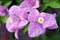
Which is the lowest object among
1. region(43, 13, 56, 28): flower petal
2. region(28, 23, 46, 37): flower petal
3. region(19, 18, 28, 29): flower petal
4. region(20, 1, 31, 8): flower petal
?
region(28, 23, 46, 37): flower petal

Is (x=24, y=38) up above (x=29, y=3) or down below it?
below

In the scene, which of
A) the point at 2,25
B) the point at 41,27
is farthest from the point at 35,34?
the point at 2,25

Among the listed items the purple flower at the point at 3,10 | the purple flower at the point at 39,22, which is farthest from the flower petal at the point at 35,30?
the purple flower at the point at 3,10

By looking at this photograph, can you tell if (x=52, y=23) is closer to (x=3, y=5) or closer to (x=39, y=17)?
(x=39, y=17)

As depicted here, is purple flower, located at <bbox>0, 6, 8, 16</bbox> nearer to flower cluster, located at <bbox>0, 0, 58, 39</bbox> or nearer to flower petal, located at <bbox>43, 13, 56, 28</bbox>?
flower cluster, located at <bbox>0, 0, 58, 39</bbox>

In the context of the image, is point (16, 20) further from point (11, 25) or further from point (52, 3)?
point (52, 3)

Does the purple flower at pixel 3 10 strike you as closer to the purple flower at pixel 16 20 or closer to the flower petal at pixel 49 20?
the purple flower at pixel 16 20

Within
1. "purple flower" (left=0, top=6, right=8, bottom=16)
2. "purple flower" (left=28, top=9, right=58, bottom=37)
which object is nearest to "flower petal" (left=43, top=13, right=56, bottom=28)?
"purple flower" (left=28, top=9, right=58, bottom=37)

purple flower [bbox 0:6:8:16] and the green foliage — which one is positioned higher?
the green foliage
